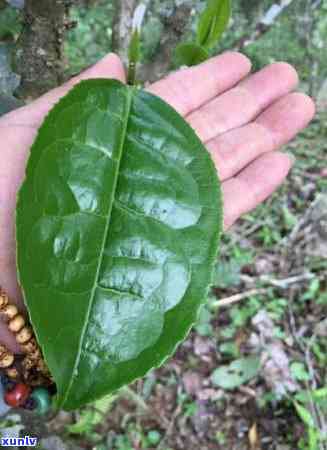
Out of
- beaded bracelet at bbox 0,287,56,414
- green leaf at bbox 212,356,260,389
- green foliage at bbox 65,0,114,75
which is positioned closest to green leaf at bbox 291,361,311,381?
green leaf at bbox 212,356,260,389

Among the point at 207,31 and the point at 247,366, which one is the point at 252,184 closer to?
the point at 207,31

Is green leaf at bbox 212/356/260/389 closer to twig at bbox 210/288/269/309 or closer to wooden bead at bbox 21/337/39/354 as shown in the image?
twig at bbox 210/288/269/309

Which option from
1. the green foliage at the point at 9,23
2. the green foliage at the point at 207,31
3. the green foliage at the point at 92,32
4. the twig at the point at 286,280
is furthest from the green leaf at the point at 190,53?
the green foliage at the point at 92,32

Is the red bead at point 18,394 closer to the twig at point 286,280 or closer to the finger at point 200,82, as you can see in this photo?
the finger at point 200,82

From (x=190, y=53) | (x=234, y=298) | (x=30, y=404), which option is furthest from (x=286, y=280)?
(x=30, y=404)

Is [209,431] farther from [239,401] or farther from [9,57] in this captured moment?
[9,57]
